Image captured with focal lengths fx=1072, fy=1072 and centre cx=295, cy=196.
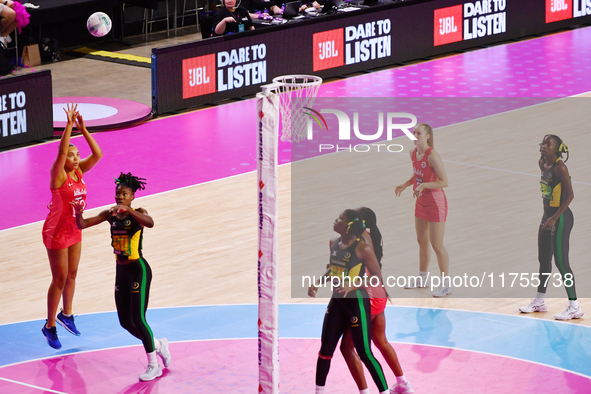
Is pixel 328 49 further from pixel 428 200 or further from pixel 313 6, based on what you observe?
pixel 428 200

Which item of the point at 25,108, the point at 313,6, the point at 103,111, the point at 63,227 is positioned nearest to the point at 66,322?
the point at 63,227

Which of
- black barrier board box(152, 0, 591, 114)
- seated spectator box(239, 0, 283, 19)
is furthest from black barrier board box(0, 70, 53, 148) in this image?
seated spectator box(239, 0, 283, 19)

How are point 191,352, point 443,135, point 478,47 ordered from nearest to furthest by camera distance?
point 191,352 < point 443,135 < point 478,47

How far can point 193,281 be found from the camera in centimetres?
1177

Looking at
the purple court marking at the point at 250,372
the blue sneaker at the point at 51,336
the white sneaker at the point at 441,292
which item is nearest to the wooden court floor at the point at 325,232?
the white sneaker at the point at 441,292

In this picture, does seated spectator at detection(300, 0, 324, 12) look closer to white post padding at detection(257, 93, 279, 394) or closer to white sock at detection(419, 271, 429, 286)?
white sock at detection(419, 271, 429, 286)

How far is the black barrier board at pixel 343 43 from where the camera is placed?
1927 cm

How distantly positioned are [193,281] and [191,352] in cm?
191

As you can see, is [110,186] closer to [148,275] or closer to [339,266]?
[148,275]

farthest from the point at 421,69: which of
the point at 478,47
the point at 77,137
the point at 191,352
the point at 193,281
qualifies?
the point at 191,352

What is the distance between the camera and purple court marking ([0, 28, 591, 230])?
15375mm

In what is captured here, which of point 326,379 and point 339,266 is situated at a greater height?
point 339,266

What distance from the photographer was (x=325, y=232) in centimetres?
1314

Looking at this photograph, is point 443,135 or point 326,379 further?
point 443,135
